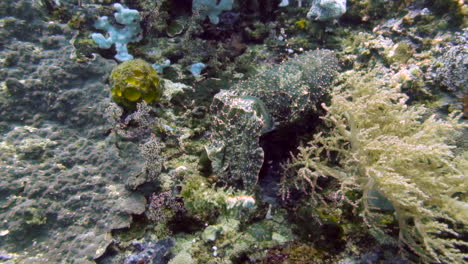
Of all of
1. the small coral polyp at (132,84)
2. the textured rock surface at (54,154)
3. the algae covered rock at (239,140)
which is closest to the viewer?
the textured rock surface at (54,154)

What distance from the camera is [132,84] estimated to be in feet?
12.4

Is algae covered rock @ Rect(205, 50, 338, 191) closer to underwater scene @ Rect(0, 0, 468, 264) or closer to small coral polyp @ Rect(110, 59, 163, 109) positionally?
underwater scene @ Rect(0, 0, 468, 264)

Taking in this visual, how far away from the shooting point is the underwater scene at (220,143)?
271 centimetres

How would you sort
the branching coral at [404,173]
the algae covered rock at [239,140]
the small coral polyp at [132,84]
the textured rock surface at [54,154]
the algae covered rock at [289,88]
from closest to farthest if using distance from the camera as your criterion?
the branching coral at [404,173] < the textured rock surface at [54,154] < the algae covered rock at [239,140] < the algae covered rock at [289,88] < the small coral polyp at [132,84]

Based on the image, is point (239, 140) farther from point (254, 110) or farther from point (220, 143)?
point (254, 110)

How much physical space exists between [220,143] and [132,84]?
5.27ft

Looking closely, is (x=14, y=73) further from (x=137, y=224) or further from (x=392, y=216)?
(x=392, y=216)

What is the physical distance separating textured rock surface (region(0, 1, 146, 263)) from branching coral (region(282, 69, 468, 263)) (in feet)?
7.40

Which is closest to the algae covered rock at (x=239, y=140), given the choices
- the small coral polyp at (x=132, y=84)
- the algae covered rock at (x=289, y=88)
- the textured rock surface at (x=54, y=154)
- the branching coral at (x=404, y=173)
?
the algae covered rock at (x=289, y=88)

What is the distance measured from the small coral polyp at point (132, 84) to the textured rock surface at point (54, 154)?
32 centimetres

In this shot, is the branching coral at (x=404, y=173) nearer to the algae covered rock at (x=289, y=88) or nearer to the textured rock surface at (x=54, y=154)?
the algae covered rock at (x=289, y=88)

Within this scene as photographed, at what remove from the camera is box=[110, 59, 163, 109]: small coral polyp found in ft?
12.5

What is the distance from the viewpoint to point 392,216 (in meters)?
2.84

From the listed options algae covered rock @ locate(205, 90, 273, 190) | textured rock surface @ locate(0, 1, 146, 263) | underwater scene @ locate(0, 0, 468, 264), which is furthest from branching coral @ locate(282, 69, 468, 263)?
textured rock surface @ locate(0, 1, 146, 263)
